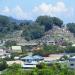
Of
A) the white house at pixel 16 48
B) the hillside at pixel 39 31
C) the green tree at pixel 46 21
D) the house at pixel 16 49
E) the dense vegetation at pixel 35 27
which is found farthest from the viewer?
the green tree at pixel 46 21

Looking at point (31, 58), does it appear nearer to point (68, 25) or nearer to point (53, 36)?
point (53, 36)

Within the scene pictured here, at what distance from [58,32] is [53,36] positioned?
155 cm

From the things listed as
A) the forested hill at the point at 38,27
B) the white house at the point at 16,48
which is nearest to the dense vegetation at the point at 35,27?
the forested hill at the point at 38,27

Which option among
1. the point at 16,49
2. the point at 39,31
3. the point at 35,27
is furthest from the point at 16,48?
the point at 35,27

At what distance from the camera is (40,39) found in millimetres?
47375

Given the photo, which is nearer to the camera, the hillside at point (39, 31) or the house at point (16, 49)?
the house at point (16, 49)

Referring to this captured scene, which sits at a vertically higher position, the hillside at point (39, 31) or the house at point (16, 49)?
the hillside at point (39, 31)

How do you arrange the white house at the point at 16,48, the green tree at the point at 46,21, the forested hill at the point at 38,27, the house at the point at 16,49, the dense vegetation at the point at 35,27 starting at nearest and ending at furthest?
1. the house at the point at 16,49
2. the white house at the point at 16,48
3. the dense vegetation at the point at 35,27
4. the forested hill at the point at 38,27
5. the green tree at the point at 46,21

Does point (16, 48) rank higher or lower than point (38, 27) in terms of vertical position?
lower

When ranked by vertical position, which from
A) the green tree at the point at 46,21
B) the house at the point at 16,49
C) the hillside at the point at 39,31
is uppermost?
the green tree at the point at 46,21

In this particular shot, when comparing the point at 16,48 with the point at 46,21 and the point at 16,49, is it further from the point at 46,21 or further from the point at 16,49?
the point at 46,21

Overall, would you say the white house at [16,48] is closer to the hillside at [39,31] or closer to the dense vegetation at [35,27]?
the hillside at [39,31]

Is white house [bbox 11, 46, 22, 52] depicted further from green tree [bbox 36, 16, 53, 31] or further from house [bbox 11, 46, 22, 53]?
green tree [bbox 36, 16, 53, 31]

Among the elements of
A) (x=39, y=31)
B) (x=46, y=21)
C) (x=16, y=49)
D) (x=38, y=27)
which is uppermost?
(x=46, y=21)
